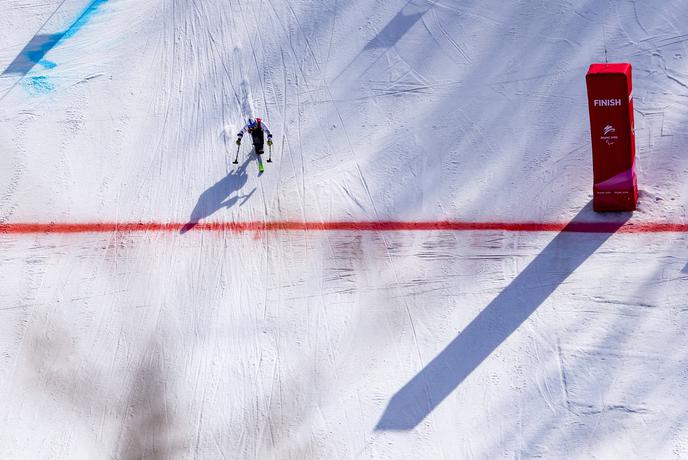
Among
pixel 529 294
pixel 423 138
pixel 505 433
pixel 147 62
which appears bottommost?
pixel 505 433

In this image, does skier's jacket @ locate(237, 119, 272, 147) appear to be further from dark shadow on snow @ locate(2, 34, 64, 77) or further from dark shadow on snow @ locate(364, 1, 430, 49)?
dark shadow on snow @ locate(2, 34, 64, 77)

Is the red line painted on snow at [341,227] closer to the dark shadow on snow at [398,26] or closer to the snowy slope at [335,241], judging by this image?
the snowy slope at [335,241]

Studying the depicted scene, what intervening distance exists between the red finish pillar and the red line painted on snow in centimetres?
37

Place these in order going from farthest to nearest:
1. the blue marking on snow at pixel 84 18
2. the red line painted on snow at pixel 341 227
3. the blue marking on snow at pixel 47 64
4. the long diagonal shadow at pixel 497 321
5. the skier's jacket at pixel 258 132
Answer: the blue marking on snow at pixel 84 18 → the blue marking on snow at pixel 47 64 → the skier's jacket at pixel 258 132 → the red line painted on snow at pixel 341 227 → the long diagonal shadow at pixel 497 321

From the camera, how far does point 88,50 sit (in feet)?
62.0

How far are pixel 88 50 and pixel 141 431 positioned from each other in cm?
775

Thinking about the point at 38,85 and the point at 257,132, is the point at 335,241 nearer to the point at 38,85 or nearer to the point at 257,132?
the point at 257,132

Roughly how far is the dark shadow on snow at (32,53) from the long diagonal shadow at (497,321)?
925cm

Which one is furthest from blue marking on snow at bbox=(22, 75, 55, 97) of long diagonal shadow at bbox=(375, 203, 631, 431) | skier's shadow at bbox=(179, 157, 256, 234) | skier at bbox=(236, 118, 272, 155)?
long diagonal shadow at bbox=(375, 203, 631, 431)

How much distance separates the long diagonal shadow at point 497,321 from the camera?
1365 centimetres

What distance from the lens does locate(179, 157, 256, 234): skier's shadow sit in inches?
644

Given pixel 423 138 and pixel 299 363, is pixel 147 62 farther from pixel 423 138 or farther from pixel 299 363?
pixel 299 363

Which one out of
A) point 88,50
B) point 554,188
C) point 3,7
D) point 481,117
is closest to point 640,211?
point 554,188

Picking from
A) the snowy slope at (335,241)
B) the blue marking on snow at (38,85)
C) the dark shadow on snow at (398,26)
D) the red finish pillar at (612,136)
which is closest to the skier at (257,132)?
the snowy slope at (335,241)
